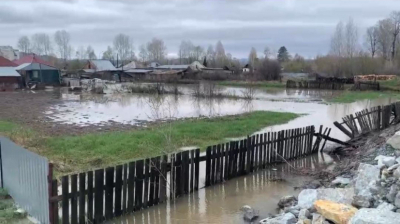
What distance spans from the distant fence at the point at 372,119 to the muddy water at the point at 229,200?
4.40 m

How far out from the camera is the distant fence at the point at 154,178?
6.88 m

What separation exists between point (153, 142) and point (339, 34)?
101640 millimetres

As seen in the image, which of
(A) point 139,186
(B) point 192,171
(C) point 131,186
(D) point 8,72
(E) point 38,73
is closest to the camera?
(C) point 131,186

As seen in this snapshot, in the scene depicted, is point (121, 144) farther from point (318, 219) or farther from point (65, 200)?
point (318, 219)

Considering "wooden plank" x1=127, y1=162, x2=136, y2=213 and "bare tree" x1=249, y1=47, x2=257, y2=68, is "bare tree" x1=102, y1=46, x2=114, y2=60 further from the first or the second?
"wooden plank" x1=127, y1=162, x2=136, y2=213

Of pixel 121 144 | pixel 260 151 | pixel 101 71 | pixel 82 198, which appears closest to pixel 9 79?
pixel 101 71

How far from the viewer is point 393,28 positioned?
8681 cm

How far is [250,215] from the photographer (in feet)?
26.0

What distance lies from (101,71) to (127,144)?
65.7 m

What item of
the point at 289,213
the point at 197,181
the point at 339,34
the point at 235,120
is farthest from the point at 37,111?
the point at 339,34

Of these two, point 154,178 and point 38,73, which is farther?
point 38,73

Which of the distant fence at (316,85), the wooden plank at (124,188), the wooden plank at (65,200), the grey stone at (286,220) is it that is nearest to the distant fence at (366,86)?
the distant fence at (316,85)

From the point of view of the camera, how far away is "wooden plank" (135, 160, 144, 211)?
790 cm

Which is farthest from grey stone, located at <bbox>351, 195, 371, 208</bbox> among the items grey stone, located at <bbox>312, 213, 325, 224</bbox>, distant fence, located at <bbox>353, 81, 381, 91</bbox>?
distant fence, located at <bbox>353, 81, 381, 91</bbox>
